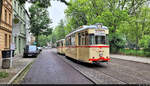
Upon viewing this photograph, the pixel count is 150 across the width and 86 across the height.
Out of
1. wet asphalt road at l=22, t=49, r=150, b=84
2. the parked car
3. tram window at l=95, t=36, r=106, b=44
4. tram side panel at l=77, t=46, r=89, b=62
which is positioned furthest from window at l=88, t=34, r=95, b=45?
the parked car

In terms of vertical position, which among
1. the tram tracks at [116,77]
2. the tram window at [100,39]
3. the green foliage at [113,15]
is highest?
the green foliage at [113,15]

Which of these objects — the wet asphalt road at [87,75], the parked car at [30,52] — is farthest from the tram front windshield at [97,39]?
the parked car at [30,52]

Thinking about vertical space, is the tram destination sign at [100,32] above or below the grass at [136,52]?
above

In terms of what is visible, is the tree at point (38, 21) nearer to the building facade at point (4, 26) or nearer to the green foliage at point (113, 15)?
the green foliage at point (113, 15)

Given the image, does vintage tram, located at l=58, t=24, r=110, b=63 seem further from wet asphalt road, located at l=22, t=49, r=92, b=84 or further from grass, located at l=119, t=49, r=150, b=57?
grass, located at l=119, t=49, r=150, b=57

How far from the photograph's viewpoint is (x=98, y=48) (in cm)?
1161

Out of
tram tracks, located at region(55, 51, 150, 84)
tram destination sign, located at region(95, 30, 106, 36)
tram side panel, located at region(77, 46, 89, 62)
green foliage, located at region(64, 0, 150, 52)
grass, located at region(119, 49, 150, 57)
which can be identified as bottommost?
tram tracks, located at region(55, 51, 150, 84)

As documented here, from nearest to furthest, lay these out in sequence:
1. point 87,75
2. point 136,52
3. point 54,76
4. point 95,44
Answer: point 54,76, point 87,75, point 95,44, point 136,52

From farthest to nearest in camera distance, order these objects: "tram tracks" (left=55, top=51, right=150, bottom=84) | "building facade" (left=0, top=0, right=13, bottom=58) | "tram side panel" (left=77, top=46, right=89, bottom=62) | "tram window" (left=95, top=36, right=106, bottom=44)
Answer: "building facade" (left=0, top=0, right=13, bottom=58)
"tram side panel" (left=77, top=46, right=89, bottom=62)
"tram window" (left=95, top=36, right=106, bottom=44)
"tram tracks" (left=55, top=51, right=150, bottom=84)

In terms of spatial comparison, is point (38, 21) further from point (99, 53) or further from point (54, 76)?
point (54, 76)

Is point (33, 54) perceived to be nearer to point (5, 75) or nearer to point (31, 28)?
point (5, 75)

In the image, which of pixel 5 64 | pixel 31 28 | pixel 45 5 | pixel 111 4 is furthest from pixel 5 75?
pixel 31 28

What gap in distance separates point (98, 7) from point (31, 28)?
22.8 meters

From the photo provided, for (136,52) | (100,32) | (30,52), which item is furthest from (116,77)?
(30,52)
